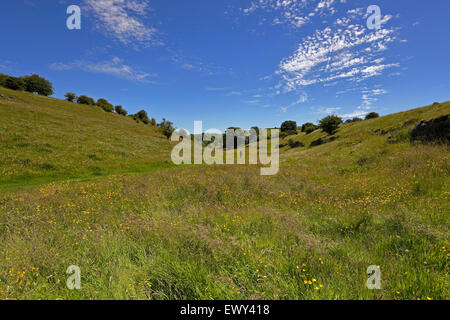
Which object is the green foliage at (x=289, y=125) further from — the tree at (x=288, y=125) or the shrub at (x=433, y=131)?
the shrub at (x=433, y=131)

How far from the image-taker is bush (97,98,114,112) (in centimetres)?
9221

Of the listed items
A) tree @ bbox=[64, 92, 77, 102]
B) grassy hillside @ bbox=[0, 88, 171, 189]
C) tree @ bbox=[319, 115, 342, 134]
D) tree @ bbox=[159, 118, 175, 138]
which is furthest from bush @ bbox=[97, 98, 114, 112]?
tree @ bbox=[319, 115, 342, 134]

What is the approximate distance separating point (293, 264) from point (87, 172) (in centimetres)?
2280

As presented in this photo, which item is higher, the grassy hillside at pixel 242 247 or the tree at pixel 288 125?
the tree at pixel 288 125

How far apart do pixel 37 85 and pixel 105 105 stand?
2515 cm

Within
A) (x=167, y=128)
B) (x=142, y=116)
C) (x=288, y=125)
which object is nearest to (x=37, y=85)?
(x=142, y=116)

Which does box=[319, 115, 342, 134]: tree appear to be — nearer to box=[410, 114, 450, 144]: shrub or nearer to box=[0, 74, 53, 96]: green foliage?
box=[410, 114, 450, 144]: shrub

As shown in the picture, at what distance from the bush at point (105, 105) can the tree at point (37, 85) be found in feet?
61.9

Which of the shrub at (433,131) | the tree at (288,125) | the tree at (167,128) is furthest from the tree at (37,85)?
the tree at (288,125)

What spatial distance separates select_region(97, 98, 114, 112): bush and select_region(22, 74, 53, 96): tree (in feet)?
61.9

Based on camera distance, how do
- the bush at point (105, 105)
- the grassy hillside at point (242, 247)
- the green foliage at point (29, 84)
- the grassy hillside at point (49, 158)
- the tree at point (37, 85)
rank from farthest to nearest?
1. the bush at point (105, 105)
2. the tree at point (37, 85)
3. the green foliage at point (29, 84)
4. the grassy hillside at point (49, 158)
5. the grassy hillside at point (242, 247)

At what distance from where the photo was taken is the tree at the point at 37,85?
70.8 m
